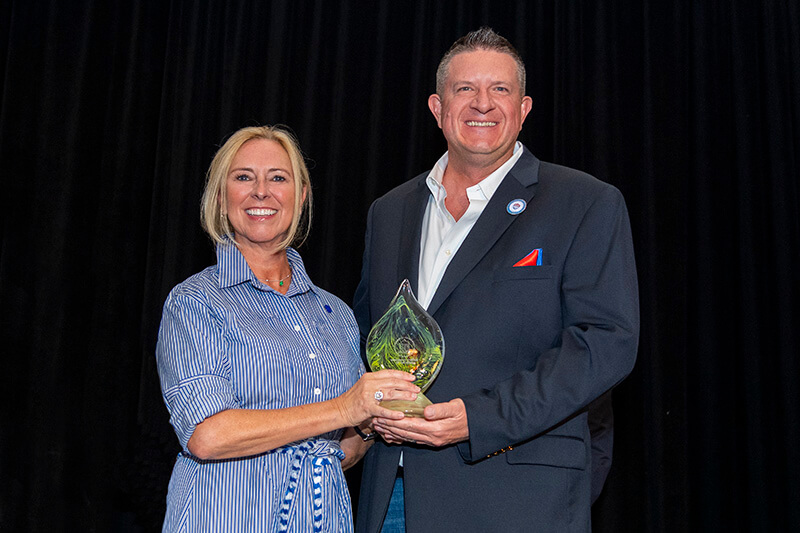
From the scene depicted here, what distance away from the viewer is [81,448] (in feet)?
11.2

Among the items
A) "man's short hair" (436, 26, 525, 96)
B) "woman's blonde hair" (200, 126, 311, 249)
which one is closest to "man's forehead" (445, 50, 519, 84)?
"man's short hair" (436, 26, 525, 96)

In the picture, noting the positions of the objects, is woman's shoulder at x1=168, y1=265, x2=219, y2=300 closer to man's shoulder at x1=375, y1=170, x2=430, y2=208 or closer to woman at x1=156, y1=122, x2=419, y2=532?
woman at x1=156, y1=122, x2=419, y2=532

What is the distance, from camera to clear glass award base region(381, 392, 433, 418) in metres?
1.65

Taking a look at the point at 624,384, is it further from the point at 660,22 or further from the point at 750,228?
the point at 660,22

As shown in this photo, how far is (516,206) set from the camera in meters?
1.86

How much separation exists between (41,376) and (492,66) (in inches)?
99.1

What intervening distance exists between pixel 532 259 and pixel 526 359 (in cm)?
23

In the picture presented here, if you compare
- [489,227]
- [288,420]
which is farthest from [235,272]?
[489,227]

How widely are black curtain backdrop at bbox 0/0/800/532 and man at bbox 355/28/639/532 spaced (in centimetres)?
171

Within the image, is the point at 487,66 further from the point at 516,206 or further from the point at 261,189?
the point at 261,189

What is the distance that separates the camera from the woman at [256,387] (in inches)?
66.7

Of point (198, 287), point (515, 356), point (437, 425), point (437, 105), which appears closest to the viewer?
point (437, 425)

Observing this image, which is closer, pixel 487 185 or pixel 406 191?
pixel 487 185

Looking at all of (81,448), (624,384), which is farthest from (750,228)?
(81,448)
